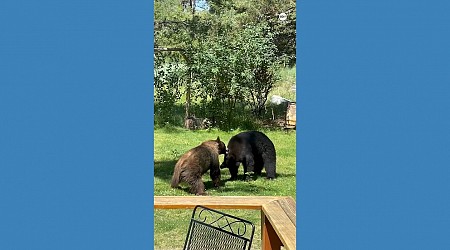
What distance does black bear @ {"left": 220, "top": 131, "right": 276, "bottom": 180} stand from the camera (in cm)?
365

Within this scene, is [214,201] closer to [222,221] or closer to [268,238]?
[222,221]

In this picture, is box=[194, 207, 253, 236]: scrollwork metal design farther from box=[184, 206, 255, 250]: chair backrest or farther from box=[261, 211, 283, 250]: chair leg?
box=[261, 211, 283, 250]: chair leg

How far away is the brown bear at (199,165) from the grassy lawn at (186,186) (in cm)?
3

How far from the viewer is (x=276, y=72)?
3398 millimetres

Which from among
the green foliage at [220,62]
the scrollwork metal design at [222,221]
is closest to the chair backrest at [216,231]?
the scrollwork metal design at [222,221]

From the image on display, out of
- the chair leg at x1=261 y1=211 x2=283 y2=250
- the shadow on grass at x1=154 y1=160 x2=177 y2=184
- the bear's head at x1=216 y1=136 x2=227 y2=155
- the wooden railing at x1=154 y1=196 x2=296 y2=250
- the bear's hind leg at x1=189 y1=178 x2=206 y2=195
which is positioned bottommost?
the chair leg at x1=261 y1=211 x2=283 y2=250

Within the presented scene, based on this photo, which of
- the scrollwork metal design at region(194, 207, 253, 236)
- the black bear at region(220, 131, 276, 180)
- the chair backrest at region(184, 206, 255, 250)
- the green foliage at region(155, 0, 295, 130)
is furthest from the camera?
the scrollwork metal design at region(194, 207, 253, 236)

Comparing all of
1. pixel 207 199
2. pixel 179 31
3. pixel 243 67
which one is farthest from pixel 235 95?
pixel 207 199

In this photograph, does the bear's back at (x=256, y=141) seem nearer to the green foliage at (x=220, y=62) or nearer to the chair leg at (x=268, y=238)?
the green foliage at (x=220, y=62)

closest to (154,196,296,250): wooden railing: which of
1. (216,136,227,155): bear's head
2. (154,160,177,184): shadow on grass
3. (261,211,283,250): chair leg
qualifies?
(261,211,283,250): chair leg

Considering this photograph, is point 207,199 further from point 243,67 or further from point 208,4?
point 208,4

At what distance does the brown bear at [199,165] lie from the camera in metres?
3.71

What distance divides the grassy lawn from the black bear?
38mm

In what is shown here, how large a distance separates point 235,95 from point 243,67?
0.15m
